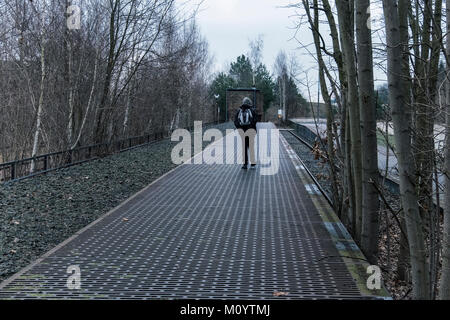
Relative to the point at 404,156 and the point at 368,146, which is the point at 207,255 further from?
the point at 404,156

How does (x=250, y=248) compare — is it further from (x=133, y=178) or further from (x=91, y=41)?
(x=91, y=41)

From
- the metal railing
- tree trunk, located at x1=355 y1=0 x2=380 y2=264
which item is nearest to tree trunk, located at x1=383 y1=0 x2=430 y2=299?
tree trunk, located at x1=355 y1=0 x2=380 y2=264

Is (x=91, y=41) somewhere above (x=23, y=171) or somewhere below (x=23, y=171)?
above

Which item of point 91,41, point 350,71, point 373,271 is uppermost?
point 91,41

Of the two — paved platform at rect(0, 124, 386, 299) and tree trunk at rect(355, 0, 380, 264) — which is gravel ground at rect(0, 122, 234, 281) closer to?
paved platform at rect(0, 124, 386, 299)

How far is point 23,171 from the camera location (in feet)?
45.4

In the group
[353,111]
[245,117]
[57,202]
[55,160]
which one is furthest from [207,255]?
[55,160]

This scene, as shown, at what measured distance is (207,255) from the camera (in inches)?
247

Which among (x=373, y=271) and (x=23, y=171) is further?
(x=23, y=171)

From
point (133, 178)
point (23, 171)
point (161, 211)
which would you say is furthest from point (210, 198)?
point (23, 171)

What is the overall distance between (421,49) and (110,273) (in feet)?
17.9

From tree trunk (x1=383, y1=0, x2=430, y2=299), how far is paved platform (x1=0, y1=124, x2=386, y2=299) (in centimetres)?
53

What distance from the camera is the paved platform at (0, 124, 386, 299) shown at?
498cm
